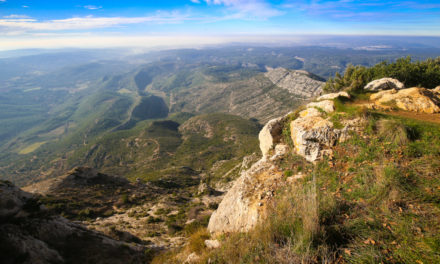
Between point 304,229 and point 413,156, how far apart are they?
30.9 feet

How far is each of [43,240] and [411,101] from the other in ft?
101

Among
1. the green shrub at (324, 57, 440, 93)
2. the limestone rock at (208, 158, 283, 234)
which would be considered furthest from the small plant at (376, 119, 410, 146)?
the green shrub at (324, 57, 440, 93)

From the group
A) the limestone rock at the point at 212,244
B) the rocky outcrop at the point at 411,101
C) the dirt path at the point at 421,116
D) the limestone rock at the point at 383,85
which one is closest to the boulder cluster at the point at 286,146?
the rocky outcrop at the point at 411,101

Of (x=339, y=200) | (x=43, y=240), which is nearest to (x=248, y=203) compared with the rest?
(x=339, y=200)

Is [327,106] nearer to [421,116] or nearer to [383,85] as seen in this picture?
[421,116]

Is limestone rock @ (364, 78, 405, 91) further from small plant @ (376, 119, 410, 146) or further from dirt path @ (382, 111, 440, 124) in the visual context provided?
small plant @ (376, 119, 410, 146)

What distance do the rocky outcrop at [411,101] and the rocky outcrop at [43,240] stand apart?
82.3ft

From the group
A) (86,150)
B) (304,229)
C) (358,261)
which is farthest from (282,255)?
(86,150)

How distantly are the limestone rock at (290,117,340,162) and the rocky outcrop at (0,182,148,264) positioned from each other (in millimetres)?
14024

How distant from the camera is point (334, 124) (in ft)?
47.3

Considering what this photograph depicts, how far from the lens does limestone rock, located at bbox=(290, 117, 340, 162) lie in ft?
45.1

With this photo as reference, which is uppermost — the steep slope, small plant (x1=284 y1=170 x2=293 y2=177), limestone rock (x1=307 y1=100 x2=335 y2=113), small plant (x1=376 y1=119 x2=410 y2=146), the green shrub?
the green shrub

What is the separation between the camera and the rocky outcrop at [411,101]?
15886 millimetres

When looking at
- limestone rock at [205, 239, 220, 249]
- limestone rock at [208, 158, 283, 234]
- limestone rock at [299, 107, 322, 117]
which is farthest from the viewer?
limestone rock at [299, 107, 322, 117]
